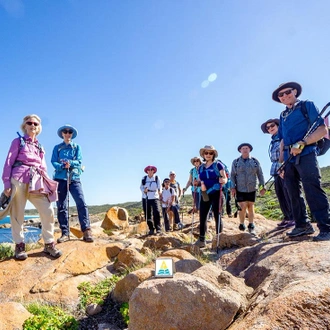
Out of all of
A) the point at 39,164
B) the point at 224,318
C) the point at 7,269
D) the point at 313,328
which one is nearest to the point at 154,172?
the point at 39,164

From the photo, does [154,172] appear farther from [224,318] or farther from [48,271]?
[224,318]

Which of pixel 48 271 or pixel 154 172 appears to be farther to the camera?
pixel 154 172

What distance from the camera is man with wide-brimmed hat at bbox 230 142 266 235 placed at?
702 cm

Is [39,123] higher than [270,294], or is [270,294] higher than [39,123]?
[39,123]

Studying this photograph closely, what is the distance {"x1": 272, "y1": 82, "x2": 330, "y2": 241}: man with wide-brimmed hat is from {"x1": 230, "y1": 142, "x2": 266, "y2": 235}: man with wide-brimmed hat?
1804mm

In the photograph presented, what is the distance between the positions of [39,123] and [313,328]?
539 cm

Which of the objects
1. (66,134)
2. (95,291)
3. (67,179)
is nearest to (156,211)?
(67,179)

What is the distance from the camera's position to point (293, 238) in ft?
15.6

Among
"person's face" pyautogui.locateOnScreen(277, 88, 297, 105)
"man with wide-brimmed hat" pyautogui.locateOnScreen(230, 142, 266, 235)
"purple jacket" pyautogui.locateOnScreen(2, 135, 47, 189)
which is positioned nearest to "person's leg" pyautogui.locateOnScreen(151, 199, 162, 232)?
"man with wide-brimmed hat" pyautogui.locateOnScreen(230, 142, 266, 235)

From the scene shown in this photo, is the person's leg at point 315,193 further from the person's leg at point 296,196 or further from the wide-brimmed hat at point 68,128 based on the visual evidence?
the wide-brimmed hat at point 68,128

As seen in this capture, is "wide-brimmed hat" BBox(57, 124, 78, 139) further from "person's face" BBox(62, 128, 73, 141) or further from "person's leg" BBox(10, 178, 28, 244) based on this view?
"person's leg" BBox(10, 178, 28, 244)

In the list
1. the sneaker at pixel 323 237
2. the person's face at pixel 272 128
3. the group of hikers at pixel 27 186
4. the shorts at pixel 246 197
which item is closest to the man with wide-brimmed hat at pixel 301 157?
the sneaker at pixel 323 237

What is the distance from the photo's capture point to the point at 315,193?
4242 millimetres

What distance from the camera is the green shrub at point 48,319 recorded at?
352 cm
